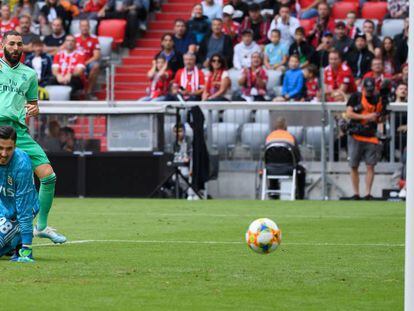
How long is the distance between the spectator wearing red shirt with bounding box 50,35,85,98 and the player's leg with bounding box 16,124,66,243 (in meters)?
15.5

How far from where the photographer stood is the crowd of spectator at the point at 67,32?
95.2ft

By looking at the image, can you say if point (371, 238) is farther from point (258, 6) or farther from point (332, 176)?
point (258, 6)

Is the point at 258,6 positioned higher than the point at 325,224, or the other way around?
the point at 258,6

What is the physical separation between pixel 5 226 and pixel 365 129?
555 inches

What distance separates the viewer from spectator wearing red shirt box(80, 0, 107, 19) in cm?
3216

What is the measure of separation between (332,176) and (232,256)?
44.4ft

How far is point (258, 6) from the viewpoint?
29.8m

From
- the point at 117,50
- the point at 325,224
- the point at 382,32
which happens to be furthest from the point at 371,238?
the point at 117,50

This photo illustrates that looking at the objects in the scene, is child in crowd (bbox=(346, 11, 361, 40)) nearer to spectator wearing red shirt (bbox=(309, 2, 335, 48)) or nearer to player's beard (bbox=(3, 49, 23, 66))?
spectator wearing red shirt (bbox=(309, 2, 335, 48))

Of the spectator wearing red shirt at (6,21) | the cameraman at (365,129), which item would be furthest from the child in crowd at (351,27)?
the spectator wearing red shirt at (6,21)

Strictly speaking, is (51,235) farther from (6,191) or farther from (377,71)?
(377,71)

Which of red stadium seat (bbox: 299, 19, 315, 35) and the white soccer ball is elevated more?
red stadium seat (bbox: 299, 19, 315, 35)

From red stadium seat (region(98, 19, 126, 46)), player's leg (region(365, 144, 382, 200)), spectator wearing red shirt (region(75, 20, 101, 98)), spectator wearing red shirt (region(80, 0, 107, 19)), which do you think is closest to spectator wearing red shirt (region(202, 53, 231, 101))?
spectator wearing red shirt (region(75, 20, 101, 98))

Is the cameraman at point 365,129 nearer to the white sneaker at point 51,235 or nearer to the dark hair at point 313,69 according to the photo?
the dark hair at point 313,69
